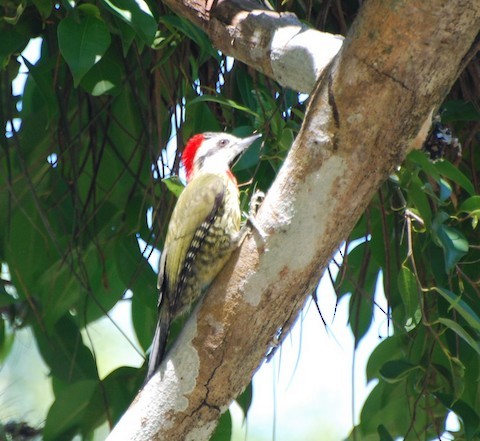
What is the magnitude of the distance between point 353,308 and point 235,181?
2.24 ft

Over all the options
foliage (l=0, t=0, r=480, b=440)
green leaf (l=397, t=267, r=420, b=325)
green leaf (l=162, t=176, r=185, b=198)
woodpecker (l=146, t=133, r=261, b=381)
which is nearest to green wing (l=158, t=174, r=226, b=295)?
woodpecker (l=146, t=133, r=261, b=381)

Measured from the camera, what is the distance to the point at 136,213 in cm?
343

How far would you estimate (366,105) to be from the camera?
2.10 meters

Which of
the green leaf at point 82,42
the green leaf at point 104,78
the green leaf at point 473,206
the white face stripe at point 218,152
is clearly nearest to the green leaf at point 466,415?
the green leaf at point 473,206

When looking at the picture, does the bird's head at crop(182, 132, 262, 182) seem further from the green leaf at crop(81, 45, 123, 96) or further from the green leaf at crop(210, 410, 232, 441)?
the green leaf at crop(210, 410, 232, 441)

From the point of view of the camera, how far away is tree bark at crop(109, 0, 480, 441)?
2.07m

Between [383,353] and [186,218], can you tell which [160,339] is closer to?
[186,218]

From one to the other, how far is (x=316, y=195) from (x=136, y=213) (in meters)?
1.33

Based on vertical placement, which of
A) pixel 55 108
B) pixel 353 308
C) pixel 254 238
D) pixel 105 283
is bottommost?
pixel 254 238

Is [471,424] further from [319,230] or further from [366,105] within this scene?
[366,105]

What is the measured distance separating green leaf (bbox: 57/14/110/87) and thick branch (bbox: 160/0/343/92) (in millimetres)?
231

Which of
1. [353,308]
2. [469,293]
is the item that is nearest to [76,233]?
[353,308]

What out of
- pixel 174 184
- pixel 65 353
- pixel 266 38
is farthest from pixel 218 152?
pixel 65 353

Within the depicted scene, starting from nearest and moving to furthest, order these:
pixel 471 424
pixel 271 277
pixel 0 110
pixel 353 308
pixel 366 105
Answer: pixel 366 105 < pixel 271 277 < pixel 471 424 < pixel 0 110 < pixel 353 308
